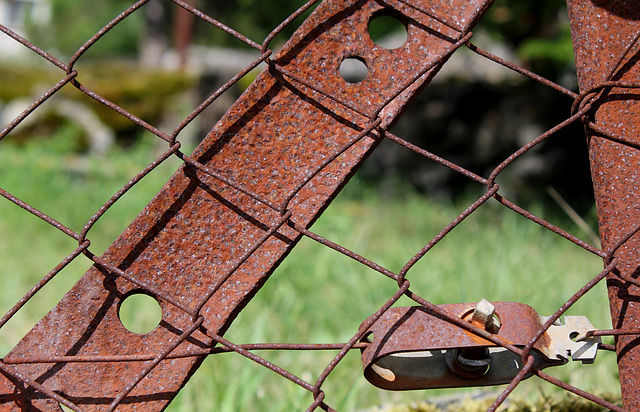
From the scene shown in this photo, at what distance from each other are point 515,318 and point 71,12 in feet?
122

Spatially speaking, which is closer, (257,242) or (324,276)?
(257,242)

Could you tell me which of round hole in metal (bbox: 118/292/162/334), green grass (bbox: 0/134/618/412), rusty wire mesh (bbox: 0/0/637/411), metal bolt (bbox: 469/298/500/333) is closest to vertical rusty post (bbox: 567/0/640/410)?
rusty wire mesh (bbox: 0/0/637/411)

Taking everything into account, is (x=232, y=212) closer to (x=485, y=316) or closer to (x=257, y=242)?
(x=257, y=242)

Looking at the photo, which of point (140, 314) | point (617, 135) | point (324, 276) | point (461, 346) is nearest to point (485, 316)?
point (461, 346)

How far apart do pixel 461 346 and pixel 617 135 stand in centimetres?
41

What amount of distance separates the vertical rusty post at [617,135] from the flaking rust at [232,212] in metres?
0.20

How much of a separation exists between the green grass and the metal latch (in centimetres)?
45

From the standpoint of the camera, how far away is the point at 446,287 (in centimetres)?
283

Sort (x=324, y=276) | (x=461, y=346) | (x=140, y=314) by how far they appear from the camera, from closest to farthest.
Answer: (x=461, y=346) → (x=140, y=314) → (x=324, y=276)

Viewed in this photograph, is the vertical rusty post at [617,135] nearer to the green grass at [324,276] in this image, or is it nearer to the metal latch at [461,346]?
the metal latch at [461,346]

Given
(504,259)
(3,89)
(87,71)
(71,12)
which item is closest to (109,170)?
(504,259)

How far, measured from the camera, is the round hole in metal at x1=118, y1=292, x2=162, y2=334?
2.68 m

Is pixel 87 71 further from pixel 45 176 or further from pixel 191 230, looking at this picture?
pixel 191 230

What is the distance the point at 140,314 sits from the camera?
282cm
